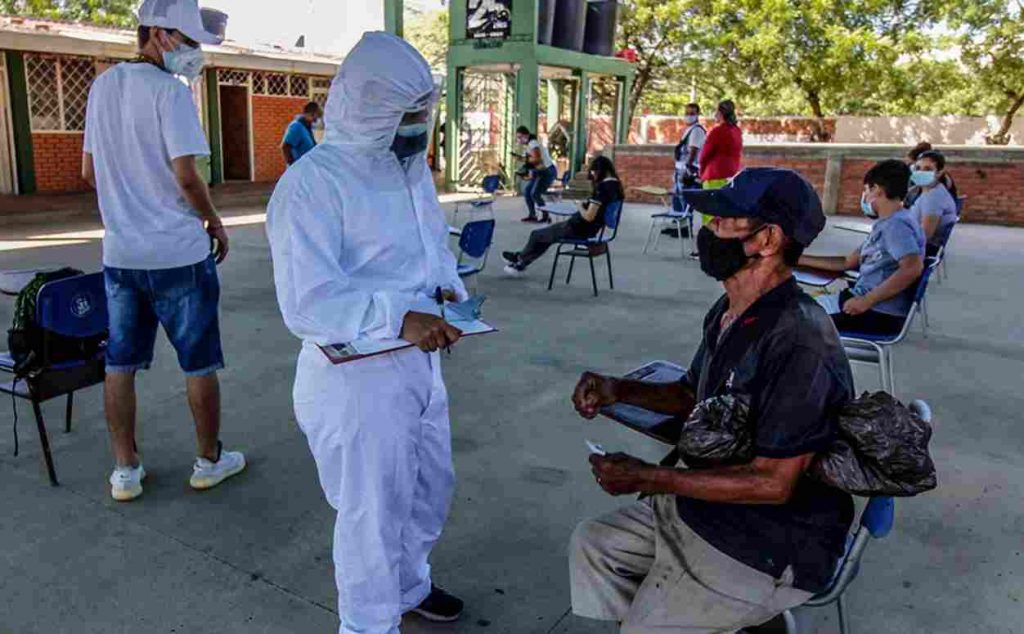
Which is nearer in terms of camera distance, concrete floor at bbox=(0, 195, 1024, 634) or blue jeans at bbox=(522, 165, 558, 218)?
concrete floor at bbox=(0, 195, 1024, 634)

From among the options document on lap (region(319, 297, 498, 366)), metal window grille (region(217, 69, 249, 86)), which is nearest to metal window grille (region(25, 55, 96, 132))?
metal window grille (region(217, 69, 249, 86))

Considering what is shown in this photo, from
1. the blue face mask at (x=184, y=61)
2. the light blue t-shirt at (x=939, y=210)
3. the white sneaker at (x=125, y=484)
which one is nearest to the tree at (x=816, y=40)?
the light blue t-shirt at (x=939, y=210)

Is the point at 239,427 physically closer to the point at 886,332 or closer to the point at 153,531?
the point at 153,531

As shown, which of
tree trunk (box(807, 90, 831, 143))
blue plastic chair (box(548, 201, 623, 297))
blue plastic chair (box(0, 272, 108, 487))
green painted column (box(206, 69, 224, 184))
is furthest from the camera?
tree trunk (box(807, 90, 831, 143))

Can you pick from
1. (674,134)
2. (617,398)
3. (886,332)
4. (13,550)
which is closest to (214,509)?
(13,550)

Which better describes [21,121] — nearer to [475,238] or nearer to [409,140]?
[475,238]

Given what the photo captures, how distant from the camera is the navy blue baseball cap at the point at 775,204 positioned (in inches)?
65.6

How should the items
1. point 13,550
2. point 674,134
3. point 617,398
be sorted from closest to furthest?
point 617,398, point 13,550, point 674,134

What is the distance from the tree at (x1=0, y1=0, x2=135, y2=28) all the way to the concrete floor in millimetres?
25318

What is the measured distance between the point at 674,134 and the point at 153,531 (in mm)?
22171

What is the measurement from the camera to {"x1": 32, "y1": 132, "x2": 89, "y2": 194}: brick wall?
44.0 feet

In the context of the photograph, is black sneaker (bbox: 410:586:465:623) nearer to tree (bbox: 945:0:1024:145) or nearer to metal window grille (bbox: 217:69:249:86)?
metal window grille (bbox: 217:69:249:86)

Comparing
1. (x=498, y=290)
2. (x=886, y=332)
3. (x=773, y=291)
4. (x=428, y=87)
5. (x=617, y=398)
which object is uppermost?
(x=428, y=87)

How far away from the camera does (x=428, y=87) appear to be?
188 centimetres
